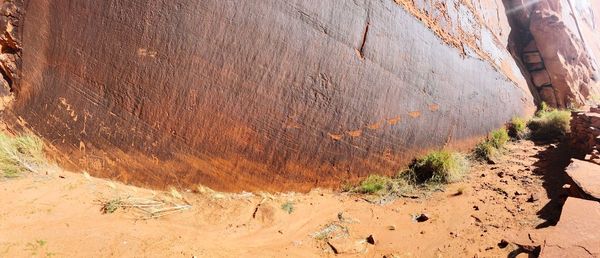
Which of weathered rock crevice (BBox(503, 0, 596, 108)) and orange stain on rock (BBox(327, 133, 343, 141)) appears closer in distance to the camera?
orange stain on rock (BBox(327, 133, 343, 141))

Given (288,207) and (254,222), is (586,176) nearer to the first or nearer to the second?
(288,207)

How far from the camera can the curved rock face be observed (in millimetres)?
4293

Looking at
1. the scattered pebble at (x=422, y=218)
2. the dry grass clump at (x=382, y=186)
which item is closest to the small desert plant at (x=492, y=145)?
the dry grass clump at (x=382, y=186)

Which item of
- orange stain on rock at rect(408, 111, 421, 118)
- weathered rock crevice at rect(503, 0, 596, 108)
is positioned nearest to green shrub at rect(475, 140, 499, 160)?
orange stain on rock at rect(408, 111, 421, 118)

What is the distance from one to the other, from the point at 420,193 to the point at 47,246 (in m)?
4.02

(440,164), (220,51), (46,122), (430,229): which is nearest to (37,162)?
(46,122)

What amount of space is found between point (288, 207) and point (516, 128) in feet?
15.4

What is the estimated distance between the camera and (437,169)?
509 cm

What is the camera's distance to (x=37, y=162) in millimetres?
4266

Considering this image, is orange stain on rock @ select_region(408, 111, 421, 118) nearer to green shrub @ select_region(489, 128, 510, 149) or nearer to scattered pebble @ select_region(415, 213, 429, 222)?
scattered pebble @ select_region(415, 213, 429, 222)

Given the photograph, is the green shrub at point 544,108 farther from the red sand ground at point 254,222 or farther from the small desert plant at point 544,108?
the red sand ground at point 254,222

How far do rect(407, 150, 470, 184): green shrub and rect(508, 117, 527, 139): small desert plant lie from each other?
2.09 metres

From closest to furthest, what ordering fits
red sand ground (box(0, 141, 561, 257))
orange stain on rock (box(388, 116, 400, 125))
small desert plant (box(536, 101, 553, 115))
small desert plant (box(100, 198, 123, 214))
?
red sand ground (box(0, 141, 561, 257)) → small desert plant (box(100, 198, 123, 214)) → orange stain on rock (box(388, 116, 400, 125)) → small desert plant (box(536, 101, 553, 115))

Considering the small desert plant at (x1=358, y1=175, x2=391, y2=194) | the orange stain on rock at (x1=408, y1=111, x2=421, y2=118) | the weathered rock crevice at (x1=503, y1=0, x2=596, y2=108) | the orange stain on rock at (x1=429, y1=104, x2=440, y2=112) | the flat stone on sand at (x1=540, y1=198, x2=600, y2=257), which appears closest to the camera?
the flat stone on sand at (x1=540, y1=198, x2=600, y2=257)
